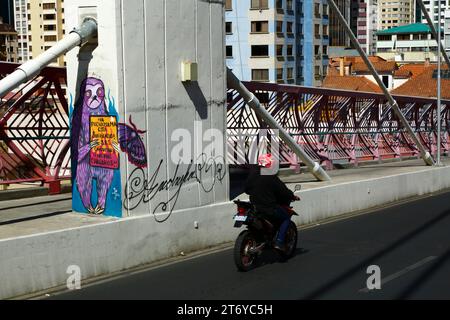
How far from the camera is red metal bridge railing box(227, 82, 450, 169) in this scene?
1780 cm

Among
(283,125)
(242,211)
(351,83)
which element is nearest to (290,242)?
(242,211)

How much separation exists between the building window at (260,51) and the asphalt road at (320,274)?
236 ft

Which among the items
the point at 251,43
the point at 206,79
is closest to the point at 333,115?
the point at 206,79


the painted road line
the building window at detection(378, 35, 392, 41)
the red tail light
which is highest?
the building window at detection(378, 35, 392, 41)

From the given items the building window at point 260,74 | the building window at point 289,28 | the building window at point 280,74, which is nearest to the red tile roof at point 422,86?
the building window at point 280,74

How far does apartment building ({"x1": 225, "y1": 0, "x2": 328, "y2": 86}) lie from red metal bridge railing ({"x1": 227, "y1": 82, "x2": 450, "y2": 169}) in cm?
5246

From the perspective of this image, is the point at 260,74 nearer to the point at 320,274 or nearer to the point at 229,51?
the point at 229,51

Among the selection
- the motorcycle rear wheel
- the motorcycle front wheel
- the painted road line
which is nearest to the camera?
the painted road line

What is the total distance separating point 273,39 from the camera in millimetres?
82312

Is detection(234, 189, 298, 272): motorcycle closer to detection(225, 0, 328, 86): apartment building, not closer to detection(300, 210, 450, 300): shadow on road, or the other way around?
detection(300, 210, 450, 300): shadow on road

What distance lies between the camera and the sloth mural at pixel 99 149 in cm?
963

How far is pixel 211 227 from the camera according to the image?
431 inches
